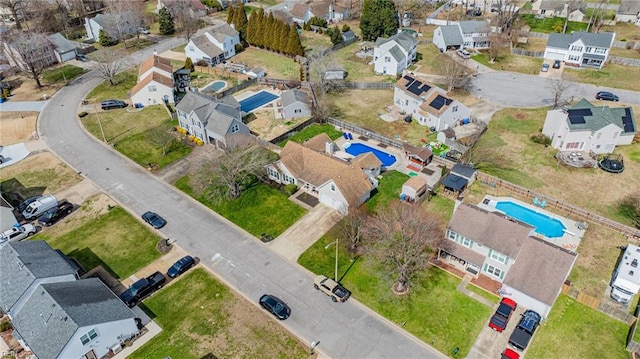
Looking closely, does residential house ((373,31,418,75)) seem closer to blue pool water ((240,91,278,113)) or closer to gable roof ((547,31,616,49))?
blue pool water ((240,91,278,113))

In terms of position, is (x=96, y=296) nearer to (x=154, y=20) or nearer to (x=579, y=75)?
(x=579, y=75)

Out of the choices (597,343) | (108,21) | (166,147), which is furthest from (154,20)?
(597,343)

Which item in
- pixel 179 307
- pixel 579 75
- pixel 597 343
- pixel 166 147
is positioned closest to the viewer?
pixel 597 343

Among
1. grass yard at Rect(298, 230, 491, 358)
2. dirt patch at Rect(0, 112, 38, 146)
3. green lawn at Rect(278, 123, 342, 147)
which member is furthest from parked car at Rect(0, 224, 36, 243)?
green lawn at Rect(278, 123, 342, 147)

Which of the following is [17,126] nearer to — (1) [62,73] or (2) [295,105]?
(1) [62,73]

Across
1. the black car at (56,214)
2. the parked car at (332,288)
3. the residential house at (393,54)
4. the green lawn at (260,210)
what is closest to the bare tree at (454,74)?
the residential house at (393,54)

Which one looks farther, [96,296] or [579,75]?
[579,75]
